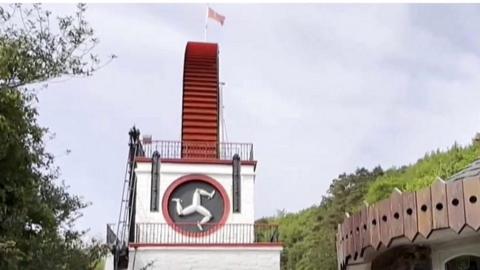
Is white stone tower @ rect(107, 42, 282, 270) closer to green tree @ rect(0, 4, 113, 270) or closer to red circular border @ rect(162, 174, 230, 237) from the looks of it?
red circular border @ rect(162, 174, 230, 237)

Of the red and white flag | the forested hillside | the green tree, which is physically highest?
the red and white flag

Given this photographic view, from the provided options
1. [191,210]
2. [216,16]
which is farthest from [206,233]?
[216,16]

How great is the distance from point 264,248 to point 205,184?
2.18 m

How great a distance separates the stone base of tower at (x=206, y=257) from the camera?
1405 centimetres

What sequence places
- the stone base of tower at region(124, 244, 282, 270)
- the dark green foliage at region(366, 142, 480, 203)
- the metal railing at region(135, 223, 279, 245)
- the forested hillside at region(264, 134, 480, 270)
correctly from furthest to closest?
the forested hillside at region(264, 134, 480, 270)
the dark green foliage at region(366, 142, 480, 203)
the metal railing at region(135, 223, 279, 245)
the stone base of tower at region(124, 244, 282, 270)

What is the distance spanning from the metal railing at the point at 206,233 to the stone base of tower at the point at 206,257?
365 millimetres

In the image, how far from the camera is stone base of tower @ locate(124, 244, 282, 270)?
1405 cm

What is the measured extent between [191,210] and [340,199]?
39.4 feet

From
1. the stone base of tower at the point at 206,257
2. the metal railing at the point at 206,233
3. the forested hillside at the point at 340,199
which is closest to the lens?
the stone base of tower at the point at 206,257

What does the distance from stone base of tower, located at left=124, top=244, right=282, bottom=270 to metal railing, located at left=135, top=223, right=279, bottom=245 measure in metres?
0.37

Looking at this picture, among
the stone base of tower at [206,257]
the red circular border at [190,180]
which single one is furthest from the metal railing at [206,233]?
the stone base of tower at [206,257]

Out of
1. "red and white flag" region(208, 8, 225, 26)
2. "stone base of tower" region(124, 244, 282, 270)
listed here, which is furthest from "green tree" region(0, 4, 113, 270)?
"red and white flag" region(208, 8, 225, 26)

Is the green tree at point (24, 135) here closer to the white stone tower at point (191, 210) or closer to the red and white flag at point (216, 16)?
the white stone tower at point (191, 210)

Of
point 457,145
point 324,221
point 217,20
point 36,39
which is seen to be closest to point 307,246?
point 324,221
